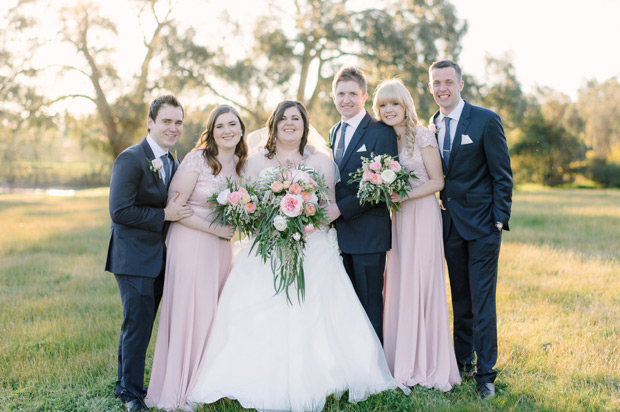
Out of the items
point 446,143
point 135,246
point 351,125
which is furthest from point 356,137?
point 135,246

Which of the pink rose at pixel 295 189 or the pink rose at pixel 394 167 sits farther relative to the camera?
the pink rose at pixel 394 167

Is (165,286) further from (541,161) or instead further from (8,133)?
(541,161)

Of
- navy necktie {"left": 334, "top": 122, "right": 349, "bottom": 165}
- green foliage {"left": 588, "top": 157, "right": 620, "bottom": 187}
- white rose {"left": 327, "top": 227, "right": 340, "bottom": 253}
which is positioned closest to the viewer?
white rose {"left": 327, "top": 227, "right": 340, "bottom": 253}

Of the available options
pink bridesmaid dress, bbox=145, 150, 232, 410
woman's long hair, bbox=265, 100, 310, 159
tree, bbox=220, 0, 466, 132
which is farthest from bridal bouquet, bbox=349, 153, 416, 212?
tree, bbox=220, 0, 466, 132

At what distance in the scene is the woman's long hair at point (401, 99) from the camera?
4.88 m

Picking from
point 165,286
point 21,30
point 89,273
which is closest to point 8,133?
point 21,30

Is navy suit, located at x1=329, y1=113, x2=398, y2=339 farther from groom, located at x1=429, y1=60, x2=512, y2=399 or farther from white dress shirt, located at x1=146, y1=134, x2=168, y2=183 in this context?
white dress shirt, located at x1=146, y1=134, x2=168, y2=183

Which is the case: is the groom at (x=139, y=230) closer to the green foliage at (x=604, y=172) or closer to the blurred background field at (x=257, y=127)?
the blurred background field at (x=257, y=127)

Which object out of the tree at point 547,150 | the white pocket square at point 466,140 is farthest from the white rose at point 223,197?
the tree at point 547,150

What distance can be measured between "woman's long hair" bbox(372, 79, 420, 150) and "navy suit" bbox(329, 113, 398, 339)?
0.15 meters

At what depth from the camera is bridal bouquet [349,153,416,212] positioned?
4.52 meters

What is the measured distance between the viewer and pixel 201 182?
4.81 metres

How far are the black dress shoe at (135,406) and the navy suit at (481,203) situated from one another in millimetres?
3077

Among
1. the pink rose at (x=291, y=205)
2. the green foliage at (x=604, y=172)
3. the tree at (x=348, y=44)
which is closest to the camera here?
the pink rose at (x=291, y=205)
